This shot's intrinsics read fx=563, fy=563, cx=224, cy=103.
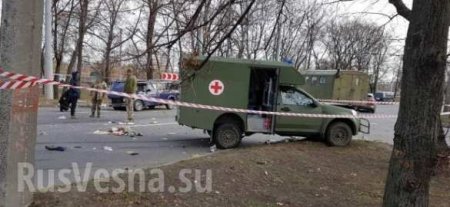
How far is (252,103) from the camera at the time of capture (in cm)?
1390

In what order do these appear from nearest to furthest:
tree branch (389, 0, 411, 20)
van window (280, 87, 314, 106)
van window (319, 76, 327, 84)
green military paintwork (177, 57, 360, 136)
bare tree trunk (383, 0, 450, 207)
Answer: bare tree trunk (383, 0, 450, 207)
tree branch (389, 0, 411, 20)
green military paintwork (177, 57, 360, 136)
van window (280, 87, 314, 106)
van window (319, 76, 327, 84)

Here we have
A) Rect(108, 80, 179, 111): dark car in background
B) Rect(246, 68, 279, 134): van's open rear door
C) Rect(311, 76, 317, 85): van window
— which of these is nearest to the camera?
Rect(246, 68, 279, 134): van's open rear door

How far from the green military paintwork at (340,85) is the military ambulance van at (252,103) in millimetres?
25151

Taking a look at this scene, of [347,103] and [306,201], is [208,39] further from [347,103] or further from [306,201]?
[347,103]

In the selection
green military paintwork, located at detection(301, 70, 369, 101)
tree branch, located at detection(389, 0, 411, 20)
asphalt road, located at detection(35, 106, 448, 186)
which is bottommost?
asphalt road, located at detection(35, 106, 448, 186)

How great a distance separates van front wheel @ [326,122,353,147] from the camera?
1390 centimetres

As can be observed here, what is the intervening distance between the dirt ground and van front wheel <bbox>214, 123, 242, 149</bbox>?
1.47 metres

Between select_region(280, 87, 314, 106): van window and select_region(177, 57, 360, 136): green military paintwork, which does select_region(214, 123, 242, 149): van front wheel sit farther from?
select_region(280, 87, 314, 106): van window

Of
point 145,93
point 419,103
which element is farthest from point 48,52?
point 419,103

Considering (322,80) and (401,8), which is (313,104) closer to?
(401,8)

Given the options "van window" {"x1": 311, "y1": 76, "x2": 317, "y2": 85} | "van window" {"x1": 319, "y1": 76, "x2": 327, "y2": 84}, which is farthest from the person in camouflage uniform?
"van window" {"x1": 311, "y1": 76, "x2": 317, "y2": 85}

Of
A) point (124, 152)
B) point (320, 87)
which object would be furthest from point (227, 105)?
point (320, 87)

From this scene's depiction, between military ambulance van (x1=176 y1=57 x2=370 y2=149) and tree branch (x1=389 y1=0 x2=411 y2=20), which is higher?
tree branch (x1=389 y1=0 x2=411 y2=20)

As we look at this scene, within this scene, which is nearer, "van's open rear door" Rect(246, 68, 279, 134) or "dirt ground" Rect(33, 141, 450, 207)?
"dirt ground" Rect(33, 141, 450, 207)
